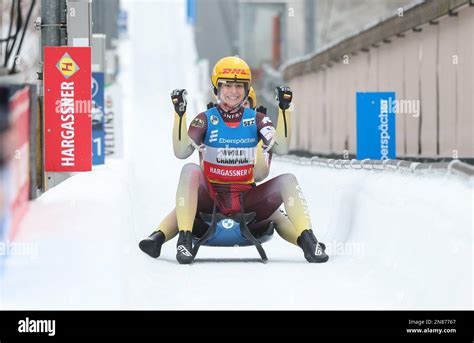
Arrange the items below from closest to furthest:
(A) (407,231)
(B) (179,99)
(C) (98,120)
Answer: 1. (A) (407,231)
2. (B) (179,99)
3. (C) (98,120)

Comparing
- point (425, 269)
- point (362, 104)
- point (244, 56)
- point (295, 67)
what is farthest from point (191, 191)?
point (244, 56)

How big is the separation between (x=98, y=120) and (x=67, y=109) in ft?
10.5

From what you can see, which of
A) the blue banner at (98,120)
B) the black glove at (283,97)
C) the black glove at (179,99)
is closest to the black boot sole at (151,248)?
the black glove at (179,99)

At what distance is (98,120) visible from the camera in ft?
38.4

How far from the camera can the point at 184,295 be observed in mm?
5949

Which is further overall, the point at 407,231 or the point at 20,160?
the point at 407,231

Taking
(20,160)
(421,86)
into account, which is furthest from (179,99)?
(421,86)

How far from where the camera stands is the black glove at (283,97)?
6.77 m

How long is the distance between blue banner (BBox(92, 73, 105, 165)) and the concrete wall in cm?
365

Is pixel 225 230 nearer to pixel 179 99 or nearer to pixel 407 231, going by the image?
pixel 179 99

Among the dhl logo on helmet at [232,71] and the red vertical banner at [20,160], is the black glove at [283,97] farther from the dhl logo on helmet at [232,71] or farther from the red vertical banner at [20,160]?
the red vertical banner at [20,160]

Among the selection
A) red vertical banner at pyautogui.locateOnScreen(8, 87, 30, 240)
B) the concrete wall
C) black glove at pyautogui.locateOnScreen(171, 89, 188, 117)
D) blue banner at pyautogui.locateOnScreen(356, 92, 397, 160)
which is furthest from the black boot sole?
the concrete wall

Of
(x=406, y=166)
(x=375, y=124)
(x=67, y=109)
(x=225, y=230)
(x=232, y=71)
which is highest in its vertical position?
(x=232, y=71)

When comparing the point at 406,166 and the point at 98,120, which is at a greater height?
the point at 98,120
